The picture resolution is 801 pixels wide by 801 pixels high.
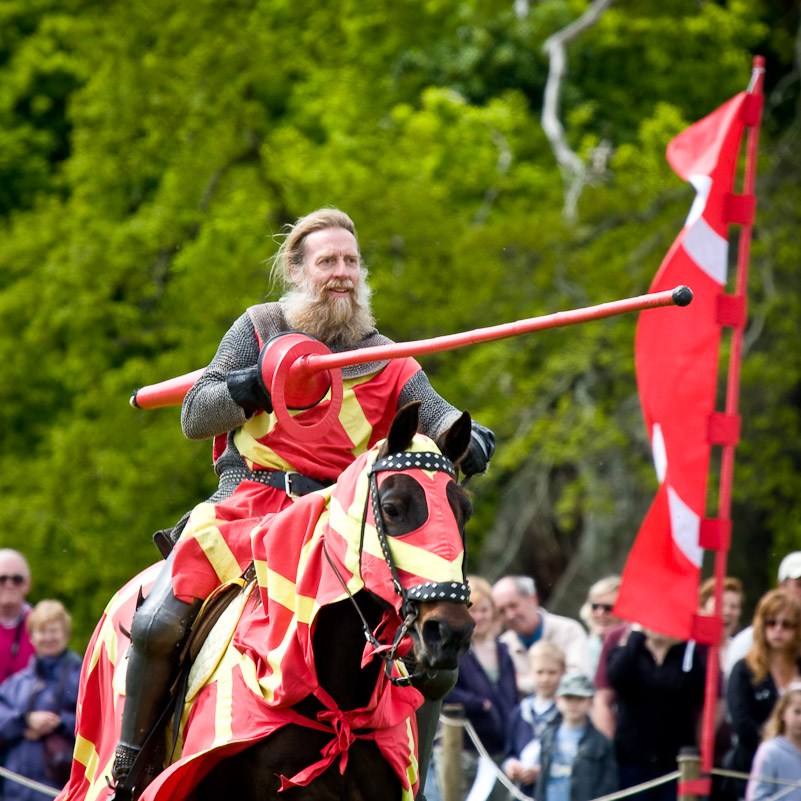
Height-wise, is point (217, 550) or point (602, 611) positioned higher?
point (602, 611)

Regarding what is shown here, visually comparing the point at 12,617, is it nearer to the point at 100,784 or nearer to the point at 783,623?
the point at 100,784

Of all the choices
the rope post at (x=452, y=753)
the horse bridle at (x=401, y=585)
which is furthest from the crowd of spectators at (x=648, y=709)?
the horse bridle at (x=401, y=585)

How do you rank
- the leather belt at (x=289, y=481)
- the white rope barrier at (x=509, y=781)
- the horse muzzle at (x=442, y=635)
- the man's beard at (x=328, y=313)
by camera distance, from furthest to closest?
1. the white rope barrier at (x=509, y=781)
2. the man's beard at (x=328, y=313)
3. the leather belt at (x=289, y=481)
4. the horse muzzle at (x=442, y=635)

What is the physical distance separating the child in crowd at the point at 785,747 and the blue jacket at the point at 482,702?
138 centimetres

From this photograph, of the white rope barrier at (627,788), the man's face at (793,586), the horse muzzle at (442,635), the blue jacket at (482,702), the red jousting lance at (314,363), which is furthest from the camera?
the man's face at (793,586)

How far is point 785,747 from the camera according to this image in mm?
6273

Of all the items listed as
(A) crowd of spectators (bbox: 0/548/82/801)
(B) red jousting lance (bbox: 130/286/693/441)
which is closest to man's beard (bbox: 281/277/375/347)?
(B) red jousting lance (bbox: 130/286/693/441)

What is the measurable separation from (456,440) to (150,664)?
1.29m

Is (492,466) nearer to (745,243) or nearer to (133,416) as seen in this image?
(133,416)

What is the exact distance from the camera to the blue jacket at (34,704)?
7.52 meters

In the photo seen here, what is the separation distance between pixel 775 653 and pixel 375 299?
6516mm

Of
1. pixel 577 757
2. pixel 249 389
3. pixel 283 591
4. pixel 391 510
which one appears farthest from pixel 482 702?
pixel 391 510

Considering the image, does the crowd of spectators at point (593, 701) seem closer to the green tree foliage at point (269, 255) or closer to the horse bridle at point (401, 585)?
the horse bridle at point (401, 585)

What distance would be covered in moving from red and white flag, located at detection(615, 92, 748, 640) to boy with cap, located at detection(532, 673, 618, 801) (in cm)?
53
